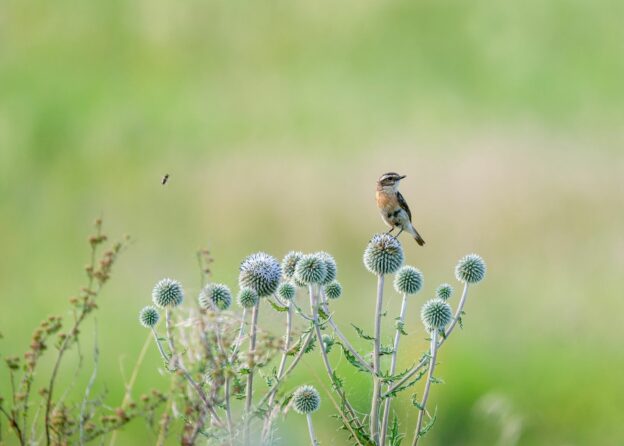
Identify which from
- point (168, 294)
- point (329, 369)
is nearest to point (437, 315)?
point (329, 369)

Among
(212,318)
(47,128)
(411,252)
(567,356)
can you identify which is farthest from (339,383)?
(47,128)

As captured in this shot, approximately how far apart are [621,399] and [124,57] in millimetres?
10684

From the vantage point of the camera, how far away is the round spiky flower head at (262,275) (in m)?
3.80

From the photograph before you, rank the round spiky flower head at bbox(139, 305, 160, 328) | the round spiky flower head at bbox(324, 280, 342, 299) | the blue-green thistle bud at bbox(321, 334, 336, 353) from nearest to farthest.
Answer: the blue-green thistle bud at bbox(321, 334, 336, 353), the round spiky flower head at bbox(139, 305, 160, 328), the round spiky flower head at bbox(324, 280, 342, 299)

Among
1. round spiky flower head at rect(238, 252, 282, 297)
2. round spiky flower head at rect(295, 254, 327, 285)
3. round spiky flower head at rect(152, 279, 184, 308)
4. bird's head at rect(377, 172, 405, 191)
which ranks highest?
bird's head at rect(377, 172, 405, 191)

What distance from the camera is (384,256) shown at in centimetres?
428

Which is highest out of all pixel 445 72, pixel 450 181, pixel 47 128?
pixel 445 72

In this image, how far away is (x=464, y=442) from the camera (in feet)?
27.5

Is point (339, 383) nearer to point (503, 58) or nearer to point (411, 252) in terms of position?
point (411, 252)

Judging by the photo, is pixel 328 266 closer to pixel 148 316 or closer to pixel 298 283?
pixel 298 283

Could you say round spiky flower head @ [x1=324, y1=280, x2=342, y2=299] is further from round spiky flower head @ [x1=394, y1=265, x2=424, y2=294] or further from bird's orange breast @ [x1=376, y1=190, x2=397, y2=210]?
bird's orange breast @ [x1=376, y1=190, x2=397, y2=210]

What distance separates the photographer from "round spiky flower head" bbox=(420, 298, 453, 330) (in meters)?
4.15

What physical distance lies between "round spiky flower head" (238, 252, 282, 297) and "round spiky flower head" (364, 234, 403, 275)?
520 mm

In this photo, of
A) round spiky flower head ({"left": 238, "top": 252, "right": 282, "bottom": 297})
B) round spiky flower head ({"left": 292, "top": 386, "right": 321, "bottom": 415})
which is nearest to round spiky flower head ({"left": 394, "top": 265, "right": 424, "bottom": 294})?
round spiky flower head ({"left": 292, "top": 386, "right": 321, "bottom": 415})
